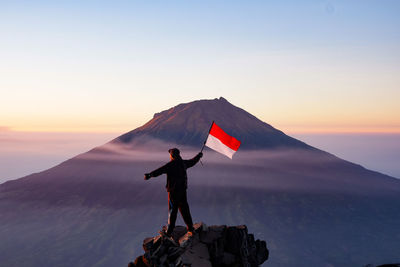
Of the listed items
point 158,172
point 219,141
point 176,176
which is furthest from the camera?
point 219,141

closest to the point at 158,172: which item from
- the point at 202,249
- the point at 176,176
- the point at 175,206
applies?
the point at 176,176

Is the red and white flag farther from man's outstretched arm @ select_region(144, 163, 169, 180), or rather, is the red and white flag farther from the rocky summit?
the rocky summit

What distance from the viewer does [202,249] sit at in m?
15.4

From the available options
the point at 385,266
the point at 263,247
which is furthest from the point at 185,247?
the point at 385,266

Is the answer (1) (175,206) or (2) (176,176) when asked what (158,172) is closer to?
(2) (176,176)

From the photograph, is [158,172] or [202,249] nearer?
[158,172]

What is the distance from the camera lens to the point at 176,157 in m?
15.6

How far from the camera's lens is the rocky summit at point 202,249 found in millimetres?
14859

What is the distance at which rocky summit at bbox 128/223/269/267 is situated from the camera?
1486cm

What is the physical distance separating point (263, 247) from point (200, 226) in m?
3.86

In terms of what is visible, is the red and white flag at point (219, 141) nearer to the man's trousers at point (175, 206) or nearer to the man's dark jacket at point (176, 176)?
the man's dark jacket at point (176, 176)

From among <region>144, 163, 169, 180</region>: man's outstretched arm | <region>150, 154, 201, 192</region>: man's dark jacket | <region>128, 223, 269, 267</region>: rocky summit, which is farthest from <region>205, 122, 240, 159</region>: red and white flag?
<region>128, 223, 269, 267</region>: rocky summit

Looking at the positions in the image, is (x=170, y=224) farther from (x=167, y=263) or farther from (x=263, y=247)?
(x=263, y=247)

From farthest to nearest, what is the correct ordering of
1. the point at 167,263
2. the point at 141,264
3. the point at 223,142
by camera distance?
the point at 223,142 < the point at 141,264 < the point at 167,263
